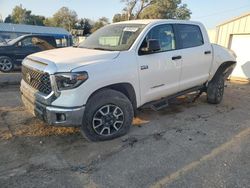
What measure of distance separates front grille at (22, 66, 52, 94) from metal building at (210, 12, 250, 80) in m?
10.0

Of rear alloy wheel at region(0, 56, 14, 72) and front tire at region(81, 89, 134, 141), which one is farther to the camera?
rear alloy wheel at region(0, 56, 14, 72)

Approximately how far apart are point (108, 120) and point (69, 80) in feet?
3.29

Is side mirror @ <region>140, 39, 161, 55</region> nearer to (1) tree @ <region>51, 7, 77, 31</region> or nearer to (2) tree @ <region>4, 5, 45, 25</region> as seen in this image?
(1) tree @ <region>51, 7, 77, 31</region>

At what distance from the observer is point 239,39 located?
11.0 metres

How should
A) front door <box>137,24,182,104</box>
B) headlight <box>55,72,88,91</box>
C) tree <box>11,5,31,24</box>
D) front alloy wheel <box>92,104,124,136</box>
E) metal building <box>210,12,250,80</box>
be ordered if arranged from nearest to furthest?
headlight <box>55,72,88,91</box>
front alloy wheel <box>92,104,124,136</box>
front door <box>137,24,182,104</box>
metal building <box>210,12,250,80</box>
tree <box>11,5,31,24</box>

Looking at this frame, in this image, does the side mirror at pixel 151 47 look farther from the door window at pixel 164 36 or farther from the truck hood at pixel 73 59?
the truck hood at pixel 73 59

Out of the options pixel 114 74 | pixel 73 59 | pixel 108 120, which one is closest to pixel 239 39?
pixel 114 74

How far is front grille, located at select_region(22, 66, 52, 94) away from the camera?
3.39m

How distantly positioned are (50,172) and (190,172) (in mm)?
1870

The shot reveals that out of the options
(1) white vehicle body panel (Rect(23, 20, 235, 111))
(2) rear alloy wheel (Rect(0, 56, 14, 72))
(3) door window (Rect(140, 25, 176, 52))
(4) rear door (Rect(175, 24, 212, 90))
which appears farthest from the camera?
(2) rear alloy wheel (Rect(0, 56, 14, 72))

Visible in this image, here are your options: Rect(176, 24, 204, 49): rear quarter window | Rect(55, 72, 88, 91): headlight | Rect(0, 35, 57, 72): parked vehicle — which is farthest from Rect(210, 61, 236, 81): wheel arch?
Rect(0, 35, 57, 72): parked vehicle

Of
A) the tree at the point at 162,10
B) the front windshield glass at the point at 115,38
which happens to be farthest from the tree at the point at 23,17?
the front windshield glass at the point at 115,38

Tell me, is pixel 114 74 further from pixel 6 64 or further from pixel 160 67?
pixel 6 64

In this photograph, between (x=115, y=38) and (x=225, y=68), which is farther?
(x=225, y=68)
